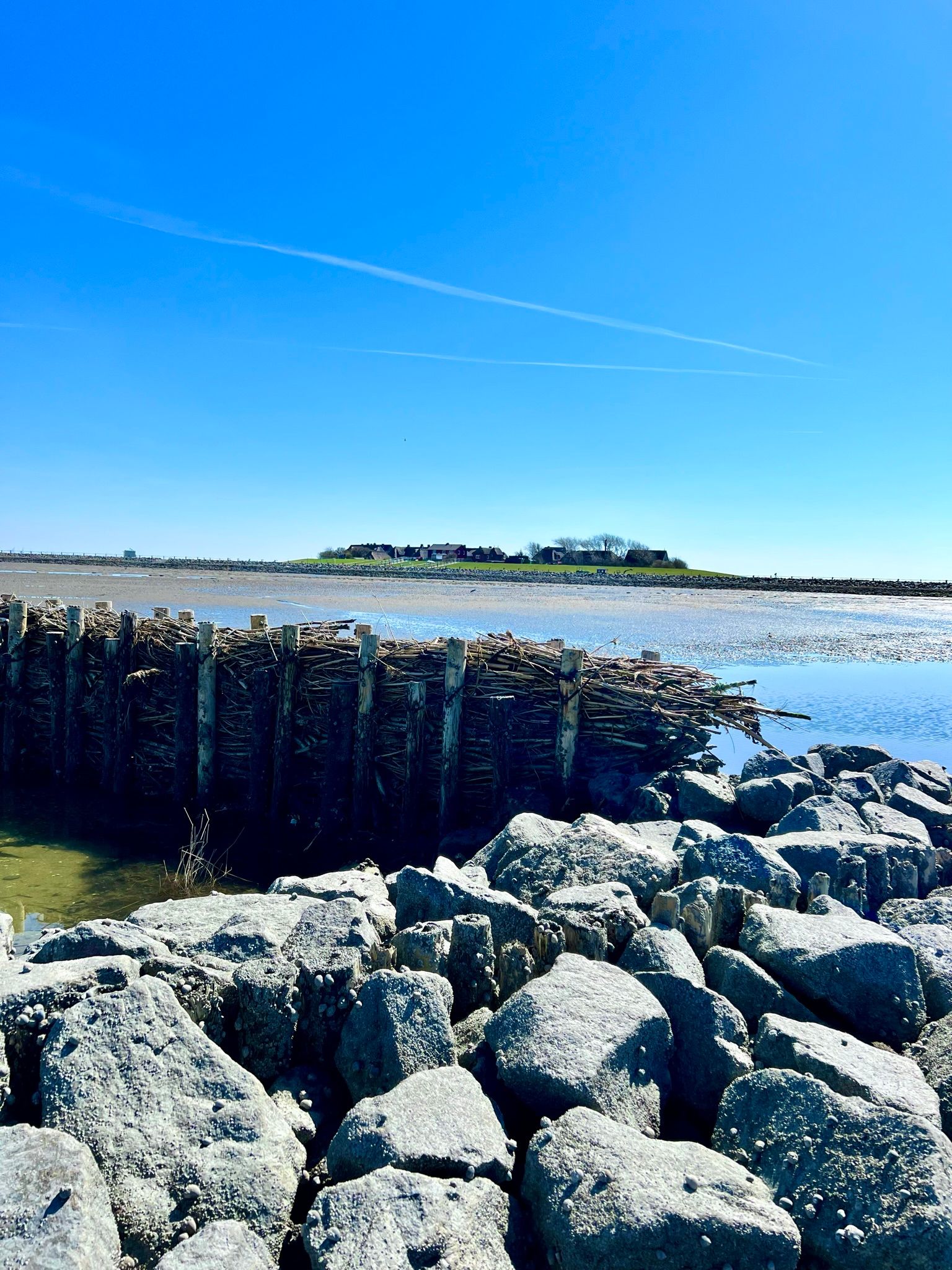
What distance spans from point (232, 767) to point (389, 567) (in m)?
85.3

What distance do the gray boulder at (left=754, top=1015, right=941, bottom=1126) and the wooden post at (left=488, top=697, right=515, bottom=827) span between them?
590 centimetres

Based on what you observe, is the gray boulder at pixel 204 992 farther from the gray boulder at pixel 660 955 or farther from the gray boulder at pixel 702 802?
the gray boulder at pixel 702 802

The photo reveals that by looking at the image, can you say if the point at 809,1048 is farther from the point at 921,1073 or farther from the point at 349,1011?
the point at 349,1011

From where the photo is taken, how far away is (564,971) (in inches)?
164

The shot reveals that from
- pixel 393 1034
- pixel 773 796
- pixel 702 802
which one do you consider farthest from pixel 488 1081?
pixel 773 796

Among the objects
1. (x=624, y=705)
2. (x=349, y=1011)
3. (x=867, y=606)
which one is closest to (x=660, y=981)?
(x=349, y=1011)

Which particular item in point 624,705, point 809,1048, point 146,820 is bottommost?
point 146,820

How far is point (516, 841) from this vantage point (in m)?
6.67

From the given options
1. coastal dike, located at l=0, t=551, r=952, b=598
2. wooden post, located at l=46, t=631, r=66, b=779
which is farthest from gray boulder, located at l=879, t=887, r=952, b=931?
coastal dike, located at l=0, t=551, r=952, b=598

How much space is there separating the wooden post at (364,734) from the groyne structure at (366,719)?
0.02 metres

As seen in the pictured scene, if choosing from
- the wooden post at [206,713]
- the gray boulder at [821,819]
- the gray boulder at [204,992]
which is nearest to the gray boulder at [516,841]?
the gray boulder at [821,819]

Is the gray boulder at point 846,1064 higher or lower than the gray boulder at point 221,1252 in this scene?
higher

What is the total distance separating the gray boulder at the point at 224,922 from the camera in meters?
4.73

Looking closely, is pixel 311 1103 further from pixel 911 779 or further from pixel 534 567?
pixel 534 567
